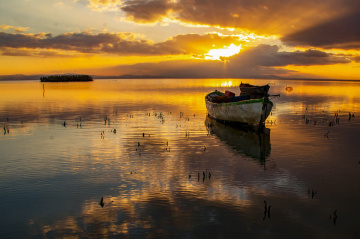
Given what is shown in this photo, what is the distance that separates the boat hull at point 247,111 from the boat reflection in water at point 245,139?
834 mm

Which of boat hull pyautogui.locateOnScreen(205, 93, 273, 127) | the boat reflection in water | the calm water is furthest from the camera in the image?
boat hull pyautogui.locateOnScreen(205, 93, 273, 127)

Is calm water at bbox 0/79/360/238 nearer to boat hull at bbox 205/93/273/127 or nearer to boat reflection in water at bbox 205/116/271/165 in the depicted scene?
boat reflection in water at bbox 205/116/271/165

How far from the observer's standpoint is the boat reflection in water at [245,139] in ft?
59.9

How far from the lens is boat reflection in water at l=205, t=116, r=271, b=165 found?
719 inches

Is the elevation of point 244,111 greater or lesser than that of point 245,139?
greater

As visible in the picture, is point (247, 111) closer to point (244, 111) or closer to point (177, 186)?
point (244, 111)

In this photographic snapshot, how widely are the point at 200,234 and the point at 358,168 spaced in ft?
36.7

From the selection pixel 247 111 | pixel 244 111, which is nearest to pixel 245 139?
pixel 247 111

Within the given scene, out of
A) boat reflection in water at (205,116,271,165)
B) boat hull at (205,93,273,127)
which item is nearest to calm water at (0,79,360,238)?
boat reflection in water at (205,116,271,165)

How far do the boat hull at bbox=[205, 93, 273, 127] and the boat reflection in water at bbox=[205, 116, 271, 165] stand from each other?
0.83 metres

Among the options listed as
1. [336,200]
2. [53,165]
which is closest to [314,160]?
[336,200]

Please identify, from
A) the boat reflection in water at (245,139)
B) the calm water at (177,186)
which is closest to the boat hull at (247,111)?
the boat reflection in water at (245,139)

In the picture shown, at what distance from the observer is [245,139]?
22.8m

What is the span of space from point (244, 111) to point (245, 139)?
4.16m
